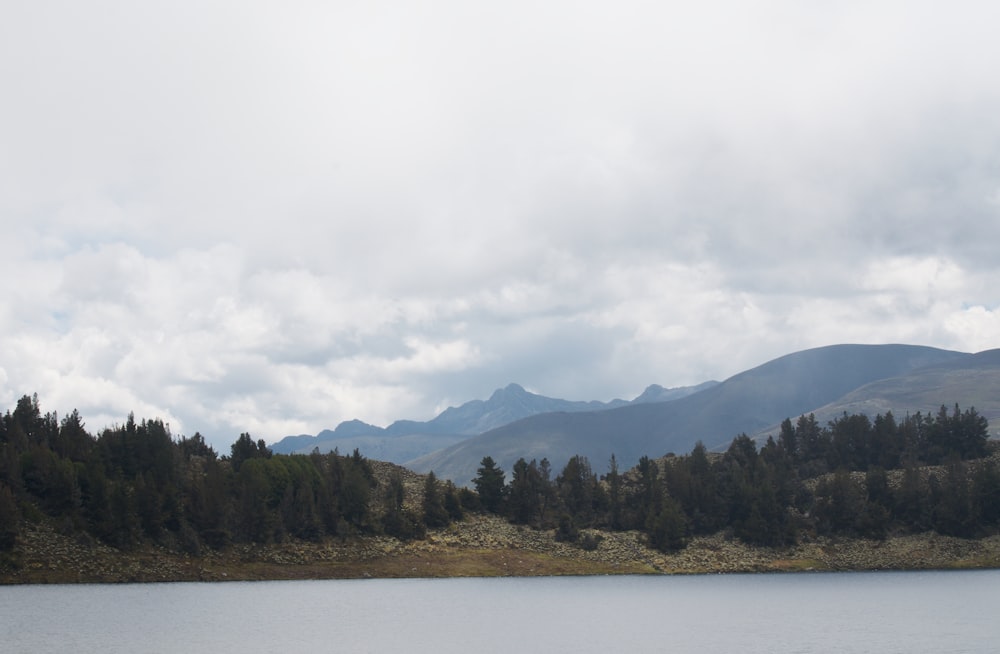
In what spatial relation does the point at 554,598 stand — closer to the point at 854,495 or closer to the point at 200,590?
the point at 200,590

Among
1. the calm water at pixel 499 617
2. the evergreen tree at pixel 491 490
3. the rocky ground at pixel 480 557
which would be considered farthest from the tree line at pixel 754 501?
the calm water at pixel 499 617

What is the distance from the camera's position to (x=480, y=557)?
160 m

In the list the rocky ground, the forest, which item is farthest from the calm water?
the forest

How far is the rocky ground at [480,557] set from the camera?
131 meters

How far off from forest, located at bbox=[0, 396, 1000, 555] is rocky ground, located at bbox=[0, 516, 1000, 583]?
2.83m

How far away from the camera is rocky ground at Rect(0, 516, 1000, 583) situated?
131m

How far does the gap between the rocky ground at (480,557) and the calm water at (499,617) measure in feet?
34.7

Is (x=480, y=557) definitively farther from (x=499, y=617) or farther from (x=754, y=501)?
(x=499, y=617)

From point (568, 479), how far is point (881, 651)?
4883 inches

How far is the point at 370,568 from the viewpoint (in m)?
151

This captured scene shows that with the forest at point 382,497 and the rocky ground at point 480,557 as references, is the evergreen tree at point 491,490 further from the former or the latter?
the rocky ground at point 480,557

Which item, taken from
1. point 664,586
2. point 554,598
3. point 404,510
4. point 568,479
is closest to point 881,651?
point 554,598

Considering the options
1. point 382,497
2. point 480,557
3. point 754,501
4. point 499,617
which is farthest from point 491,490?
point 499,617

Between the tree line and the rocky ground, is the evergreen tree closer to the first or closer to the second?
the tree line
